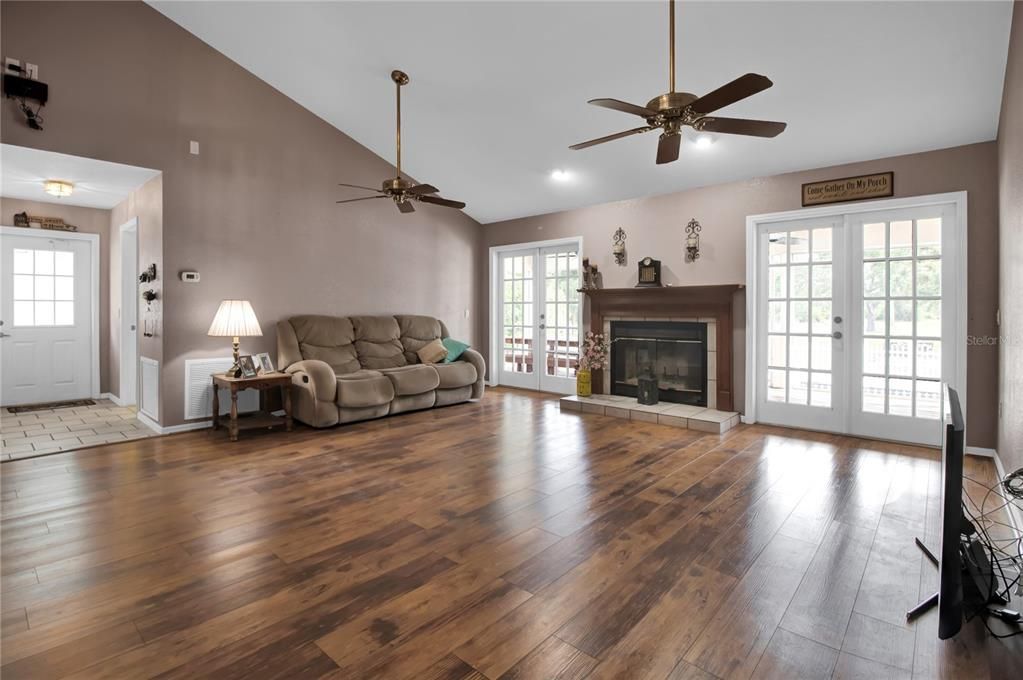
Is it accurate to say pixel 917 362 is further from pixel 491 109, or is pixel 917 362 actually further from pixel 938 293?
pixel 491 109

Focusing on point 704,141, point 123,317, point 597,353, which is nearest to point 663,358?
point 597,353

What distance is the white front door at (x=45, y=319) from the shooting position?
18.6 feet

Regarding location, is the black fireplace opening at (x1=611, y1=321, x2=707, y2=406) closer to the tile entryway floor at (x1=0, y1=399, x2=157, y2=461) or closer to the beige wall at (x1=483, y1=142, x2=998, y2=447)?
Result: the beige wall at (x1=483, y1=142, x2=998, y2=447)

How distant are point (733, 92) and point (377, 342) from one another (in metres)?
4.70

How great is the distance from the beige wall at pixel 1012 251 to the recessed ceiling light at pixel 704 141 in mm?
1913

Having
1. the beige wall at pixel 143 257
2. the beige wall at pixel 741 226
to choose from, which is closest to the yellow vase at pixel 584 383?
the beige wall at pixel 741 226

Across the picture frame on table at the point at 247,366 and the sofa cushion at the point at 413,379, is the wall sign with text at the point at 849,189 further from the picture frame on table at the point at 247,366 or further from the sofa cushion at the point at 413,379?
the picture frame on table at the point at 247,366

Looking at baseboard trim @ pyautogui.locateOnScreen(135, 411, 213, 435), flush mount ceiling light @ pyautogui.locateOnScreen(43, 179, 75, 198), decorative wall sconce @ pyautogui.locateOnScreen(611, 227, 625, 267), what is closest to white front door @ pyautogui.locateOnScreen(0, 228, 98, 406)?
flush mount ceiling light @ pyautogui.locateOnScreen(43, 179, 75, 198)

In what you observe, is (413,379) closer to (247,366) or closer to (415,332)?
(415,332)

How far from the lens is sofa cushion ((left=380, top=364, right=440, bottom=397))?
17.5 ft

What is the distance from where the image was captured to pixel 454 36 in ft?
12.9

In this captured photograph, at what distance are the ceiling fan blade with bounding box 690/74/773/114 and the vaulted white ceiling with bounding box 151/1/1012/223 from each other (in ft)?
3.86

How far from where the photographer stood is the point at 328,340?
5535 millimetres

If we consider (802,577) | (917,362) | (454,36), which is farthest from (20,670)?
(917,362)
